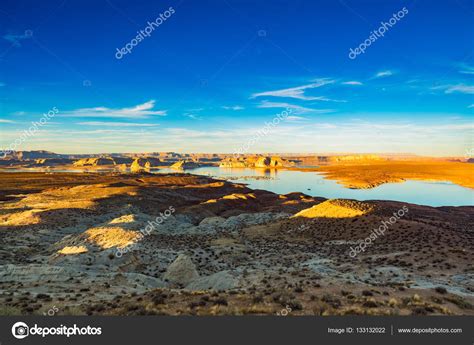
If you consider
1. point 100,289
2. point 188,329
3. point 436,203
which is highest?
point 188,329

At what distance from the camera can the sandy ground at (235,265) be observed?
12023 mm

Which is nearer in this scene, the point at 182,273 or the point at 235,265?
the point at 182,273

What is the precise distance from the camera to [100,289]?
53.0ft

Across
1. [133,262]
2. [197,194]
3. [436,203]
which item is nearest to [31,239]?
[133,262]

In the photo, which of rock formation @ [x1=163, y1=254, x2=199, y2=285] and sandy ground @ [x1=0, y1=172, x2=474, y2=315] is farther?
rock formation @ [x1=163, y1=254, x2=199, y2=285]

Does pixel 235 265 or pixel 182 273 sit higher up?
pixel 182 273

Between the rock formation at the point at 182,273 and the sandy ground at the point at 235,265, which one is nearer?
the sandy ground at the point at 235,265

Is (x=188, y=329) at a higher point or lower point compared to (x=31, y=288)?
higher

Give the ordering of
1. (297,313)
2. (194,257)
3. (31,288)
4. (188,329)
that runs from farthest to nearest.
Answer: (194,257) < (31,288) < (297,313) < (188,329)

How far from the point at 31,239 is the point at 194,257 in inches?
787

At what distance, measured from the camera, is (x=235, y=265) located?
25844 mm

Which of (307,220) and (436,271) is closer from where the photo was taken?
(436,271)

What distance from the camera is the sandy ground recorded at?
39.4ft

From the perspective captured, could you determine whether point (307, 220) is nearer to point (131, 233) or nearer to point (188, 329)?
point (131, 233)
